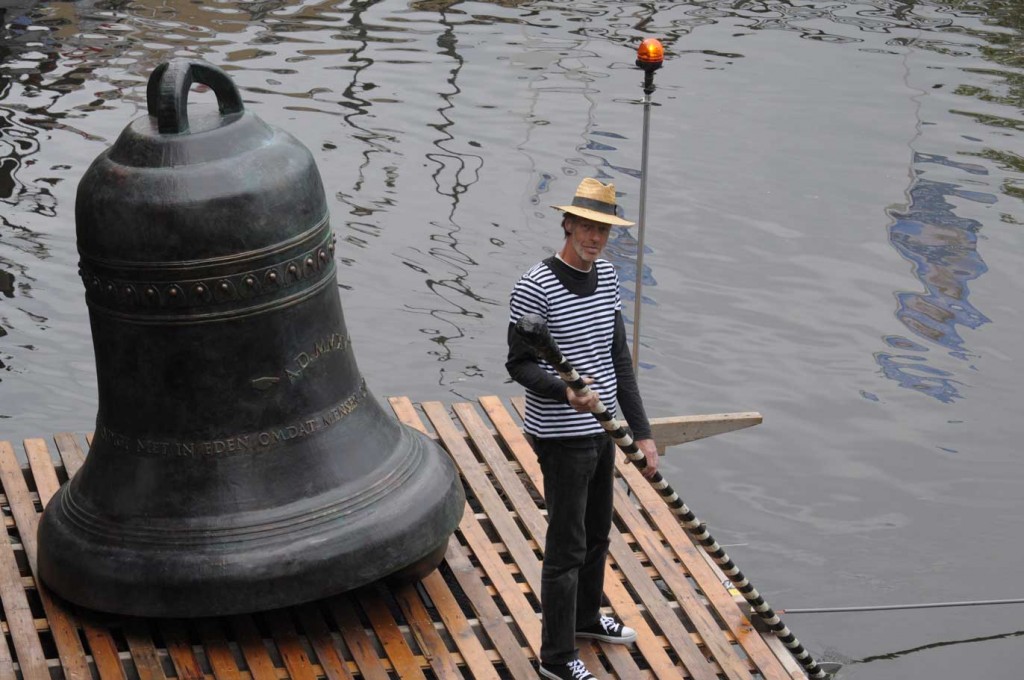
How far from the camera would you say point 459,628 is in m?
5.46

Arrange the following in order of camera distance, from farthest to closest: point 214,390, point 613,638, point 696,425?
point 696,425 < point 613,638 < point 214,390

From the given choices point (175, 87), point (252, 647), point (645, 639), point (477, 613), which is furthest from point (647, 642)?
point (175, 87)

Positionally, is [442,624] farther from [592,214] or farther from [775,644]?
[592,214]

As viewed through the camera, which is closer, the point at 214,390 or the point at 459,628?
the point at 214,390

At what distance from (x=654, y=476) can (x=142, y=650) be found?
1.88 metres

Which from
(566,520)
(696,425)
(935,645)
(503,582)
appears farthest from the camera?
(935,645)

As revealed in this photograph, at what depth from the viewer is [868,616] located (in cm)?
772

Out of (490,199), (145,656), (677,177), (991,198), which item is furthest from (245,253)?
(991,198)

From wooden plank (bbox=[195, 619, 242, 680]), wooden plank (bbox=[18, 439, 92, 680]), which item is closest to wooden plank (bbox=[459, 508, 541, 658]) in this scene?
wooden plank (bbox=[195, 619, 242, 680])

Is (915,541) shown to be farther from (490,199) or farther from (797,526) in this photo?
(490,199)

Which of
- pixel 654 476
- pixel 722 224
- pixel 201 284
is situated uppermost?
pixel 201 284

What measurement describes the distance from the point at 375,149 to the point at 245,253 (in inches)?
341

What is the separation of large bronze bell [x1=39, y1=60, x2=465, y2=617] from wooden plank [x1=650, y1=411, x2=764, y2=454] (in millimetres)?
2339

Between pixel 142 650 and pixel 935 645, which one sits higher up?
pixel 142 650
